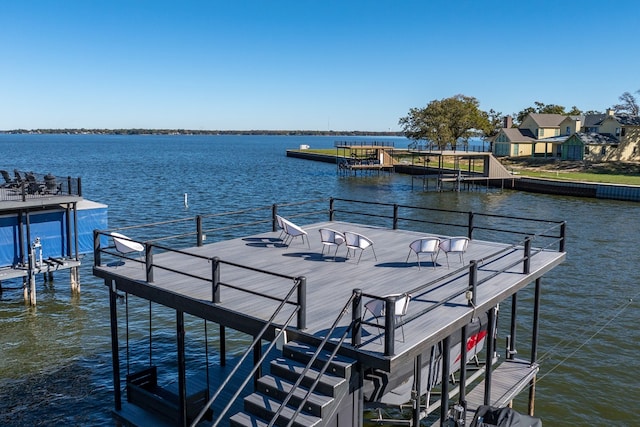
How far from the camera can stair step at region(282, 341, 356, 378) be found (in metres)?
8.40

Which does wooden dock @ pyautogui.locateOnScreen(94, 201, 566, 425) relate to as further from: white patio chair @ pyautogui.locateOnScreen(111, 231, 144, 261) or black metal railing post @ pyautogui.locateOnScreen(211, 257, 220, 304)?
white patio chair @ pyautogui.locateOnScreen(111, 231, 144, 261)

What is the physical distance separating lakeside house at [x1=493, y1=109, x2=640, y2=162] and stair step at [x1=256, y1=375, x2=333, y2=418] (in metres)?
83.5

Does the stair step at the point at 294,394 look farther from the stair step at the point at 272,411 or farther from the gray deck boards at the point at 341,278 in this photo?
the gray deck boards at the point at 341,278

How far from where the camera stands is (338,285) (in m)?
12.0

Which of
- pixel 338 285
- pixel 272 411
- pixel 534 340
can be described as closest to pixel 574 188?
pixel 534 340

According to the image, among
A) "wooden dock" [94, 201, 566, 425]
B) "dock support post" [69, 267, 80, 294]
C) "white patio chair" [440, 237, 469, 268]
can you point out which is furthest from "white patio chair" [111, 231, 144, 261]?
"dock support post" [69, 267, 80, 294]

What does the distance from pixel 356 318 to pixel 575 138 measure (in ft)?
277

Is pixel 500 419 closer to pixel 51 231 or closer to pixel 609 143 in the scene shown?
pixel 51 231

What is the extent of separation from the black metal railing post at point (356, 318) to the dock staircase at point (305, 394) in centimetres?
31

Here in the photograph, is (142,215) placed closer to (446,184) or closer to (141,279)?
(141,279)

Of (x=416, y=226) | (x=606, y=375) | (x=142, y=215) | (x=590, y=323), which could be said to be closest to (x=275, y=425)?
(x=606, y=375)

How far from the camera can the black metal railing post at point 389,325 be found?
8156 mm

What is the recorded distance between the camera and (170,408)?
11.6 m

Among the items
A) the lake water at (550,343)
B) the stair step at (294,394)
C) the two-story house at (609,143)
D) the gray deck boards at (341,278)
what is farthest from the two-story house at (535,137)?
the stair step at (294,394)
